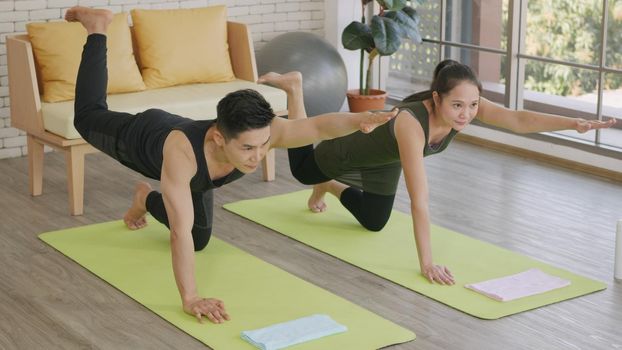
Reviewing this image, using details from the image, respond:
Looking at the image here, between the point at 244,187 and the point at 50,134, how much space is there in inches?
37.9

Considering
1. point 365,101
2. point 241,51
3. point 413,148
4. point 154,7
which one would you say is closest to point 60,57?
point 241,51

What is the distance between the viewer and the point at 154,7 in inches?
237

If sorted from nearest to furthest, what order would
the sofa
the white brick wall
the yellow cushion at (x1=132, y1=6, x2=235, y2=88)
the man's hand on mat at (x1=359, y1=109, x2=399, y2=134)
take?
the man's hand on mat at (x1=359, y1=109, x2=399, y2=134) → the sofa → the yellow cushion at (x1=132, y1=6, x2=235, y2=88) → the white brick wall

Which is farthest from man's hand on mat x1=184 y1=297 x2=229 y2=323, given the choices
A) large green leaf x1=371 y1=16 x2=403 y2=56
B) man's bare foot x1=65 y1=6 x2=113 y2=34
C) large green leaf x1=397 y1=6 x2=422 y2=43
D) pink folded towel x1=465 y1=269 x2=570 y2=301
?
large green leaf x1=397 y1=6 x2=422 y2=43

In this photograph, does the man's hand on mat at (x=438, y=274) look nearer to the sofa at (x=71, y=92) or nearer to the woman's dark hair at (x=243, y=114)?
the woman's dark hair at (x=243, y=114)

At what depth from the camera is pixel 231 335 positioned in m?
3.15

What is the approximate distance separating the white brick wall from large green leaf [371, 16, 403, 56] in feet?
2.66

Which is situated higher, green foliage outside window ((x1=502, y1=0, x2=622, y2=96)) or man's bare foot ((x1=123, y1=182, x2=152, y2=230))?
green foliage outside window ((x1=502, y1=0, x2=622, y2=96))

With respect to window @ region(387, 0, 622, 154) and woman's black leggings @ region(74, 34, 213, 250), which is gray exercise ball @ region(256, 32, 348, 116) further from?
woman's black leggings @ region(74, 34, 213, 250)

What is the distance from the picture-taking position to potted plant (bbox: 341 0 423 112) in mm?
5898

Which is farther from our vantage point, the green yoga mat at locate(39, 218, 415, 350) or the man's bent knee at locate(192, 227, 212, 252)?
the man's bent knee at locate(192, 227, 212, 252)

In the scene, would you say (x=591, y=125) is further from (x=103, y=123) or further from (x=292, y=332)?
(x=103, y=123)

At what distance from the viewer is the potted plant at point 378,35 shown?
5.90 m

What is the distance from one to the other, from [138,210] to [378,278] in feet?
3.66
